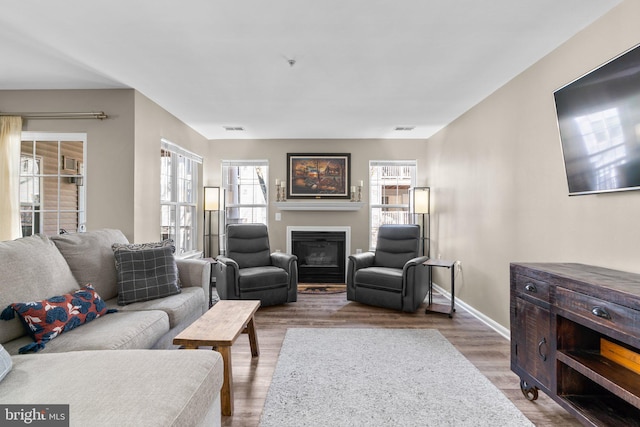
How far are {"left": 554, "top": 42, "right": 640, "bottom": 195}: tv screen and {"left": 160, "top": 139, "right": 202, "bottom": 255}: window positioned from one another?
4121 mm

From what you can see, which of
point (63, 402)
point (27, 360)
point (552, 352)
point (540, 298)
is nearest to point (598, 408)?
point (552, 352)

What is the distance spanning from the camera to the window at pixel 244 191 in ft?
18.6

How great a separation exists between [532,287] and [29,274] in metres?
3.08

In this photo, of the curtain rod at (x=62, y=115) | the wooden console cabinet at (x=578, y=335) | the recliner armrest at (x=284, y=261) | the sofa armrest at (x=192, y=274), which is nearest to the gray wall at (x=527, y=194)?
the wooden console cabinet at (x=578, y=335)

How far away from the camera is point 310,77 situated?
299 centimetres

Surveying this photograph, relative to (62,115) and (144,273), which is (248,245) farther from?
(62,115)

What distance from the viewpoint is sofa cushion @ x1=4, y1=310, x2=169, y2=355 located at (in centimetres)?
170

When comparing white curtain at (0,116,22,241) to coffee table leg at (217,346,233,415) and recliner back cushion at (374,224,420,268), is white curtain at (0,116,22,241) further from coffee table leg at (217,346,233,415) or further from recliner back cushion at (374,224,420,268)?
recliner back cushion at (374,224,420,268)

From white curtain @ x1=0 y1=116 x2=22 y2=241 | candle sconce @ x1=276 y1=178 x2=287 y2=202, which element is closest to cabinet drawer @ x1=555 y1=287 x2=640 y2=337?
candle sconce @ x1=276 y1=178 x2=287 y2=202

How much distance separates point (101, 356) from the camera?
1.42 meters

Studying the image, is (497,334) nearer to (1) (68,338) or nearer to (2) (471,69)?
(2) (471,69)

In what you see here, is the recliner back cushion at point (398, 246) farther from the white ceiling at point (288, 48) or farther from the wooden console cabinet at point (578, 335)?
the wooden console cabinet at point (578, 335)

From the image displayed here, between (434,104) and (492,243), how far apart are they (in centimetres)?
170

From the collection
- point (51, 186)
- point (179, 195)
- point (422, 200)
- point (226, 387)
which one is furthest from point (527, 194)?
point (51, 186)
